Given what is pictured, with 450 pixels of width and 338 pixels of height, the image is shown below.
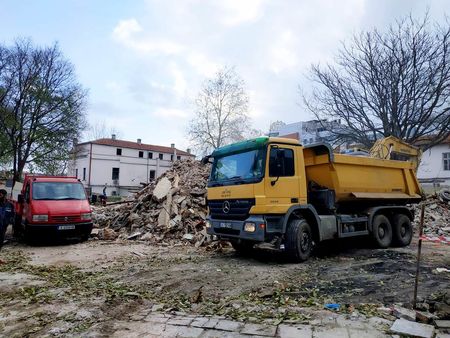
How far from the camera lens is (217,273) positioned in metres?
7.57

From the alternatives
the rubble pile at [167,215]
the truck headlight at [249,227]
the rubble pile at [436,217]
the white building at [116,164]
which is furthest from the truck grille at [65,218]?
the white building at [116,164]

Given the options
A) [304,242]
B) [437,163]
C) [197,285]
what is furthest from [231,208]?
[437,163]

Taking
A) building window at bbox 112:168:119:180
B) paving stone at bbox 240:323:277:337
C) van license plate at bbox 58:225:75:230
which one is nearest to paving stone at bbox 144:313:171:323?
paving stone at bbox 240:323:277:337

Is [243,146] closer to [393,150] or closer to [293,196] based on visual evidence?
[293,196]

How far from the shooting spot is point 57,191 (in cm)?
1284

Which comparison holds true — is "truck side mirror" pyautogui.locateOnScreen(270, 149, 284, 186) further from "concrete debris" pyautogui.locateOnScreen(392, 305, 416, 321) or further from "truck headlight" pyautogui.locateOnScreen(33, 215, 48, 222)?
"truck headlight" pyautogui.locateOnScreen(33, 215, 48, 222)

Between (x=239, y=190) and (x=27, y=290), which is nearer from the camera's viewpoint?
(x=27, y=290)

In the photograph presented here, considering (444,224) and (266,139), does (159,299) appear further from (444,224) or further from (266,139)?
(444,224)

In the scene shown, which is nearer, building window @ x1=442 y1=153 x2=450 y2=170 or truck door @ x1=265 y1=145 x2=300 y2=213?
truck door @ x1=265 y1=145 x2=300 y2=213

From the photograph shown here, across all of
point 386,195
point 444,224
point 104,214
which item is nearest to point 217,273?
point 386,195

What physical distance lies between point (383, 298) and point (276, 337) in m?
2.37

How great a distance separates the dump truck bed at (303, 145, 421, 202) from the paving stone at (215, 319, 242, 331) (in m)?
5.52

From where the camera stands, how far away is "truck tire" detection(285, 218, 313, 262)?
27.1 feet

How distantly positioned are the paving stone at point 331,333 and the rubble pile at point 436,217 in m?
12.1
